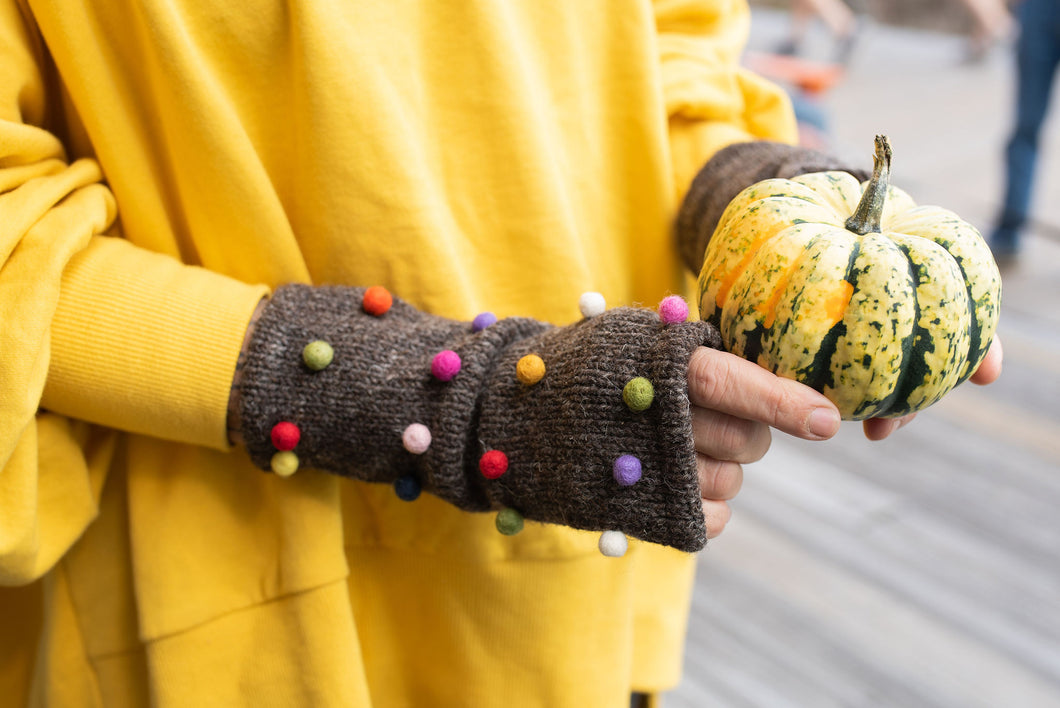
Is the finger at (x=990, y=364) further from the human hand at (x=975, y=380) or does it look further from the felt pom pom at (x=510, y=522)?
the felt pom pom at (x=510, y=522)

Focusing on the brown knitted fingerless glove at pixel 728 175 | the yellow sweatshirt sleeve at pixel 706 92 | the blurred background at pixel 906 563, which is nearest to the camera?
the brown knitted fingerless glove at pixel 728 175

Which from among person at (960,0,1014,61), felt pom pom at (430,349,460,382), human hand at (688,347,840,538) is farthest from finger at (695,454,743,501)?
person at (960,0,1014,61)

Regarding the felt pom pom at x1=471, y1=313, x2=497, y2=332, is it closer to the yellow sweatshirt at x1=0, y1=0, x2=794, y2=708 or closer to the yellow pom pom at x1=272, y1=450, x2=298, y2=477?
the yellow sweatshirt at x1=0, y1=0, x2=794, y2=708

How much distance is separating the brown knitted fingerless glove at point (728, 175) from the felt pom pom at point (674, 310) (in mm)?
248

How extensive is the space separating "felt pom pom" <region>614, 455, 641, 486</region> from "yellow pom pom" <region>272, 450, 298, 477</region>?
29 centimetres

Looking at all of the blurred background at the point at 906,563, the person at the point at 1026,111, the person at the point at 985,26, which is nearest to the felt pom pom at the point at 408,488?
the blurred background at the point at 906,563

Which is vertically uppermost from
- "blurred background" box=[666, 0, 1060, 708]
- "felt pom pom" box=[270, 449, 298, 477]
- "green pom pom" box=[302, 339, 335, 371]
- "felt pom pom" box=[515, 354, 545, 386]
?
"green pom pom" box=[302, 339, 335, 371]

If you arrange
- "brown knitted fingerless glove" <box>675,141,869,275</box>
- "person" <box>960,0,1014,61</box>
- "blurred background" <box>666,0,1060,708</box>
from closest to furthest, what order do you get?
"brown knitted fingerless glove" <box>675,141,869,275</box>, "blurred background" <box>666,0,1060,708</box>, "person" <box>960,0,1014,61</box>

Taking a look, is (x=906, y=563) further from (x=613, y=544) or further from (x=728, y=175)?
(x=613, y=544)

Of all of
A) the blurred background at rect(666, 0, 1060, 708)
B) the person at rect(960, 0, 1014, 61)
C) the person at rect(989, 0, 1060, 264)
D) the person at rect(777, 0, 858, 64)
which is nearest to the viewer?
the blurred background at rect(666, 0, 1060, 708)

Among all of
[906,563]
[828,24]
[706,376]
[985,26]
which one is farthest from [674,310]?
[985,26]

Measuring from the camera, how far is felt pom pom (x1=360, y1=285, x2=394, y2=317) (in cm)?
77

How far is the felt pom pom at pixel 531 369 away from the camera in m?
0.69

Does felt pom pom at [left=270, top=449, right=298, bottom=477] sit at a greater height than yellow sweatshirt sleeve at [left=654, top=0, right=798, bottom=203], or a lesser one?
lesser
